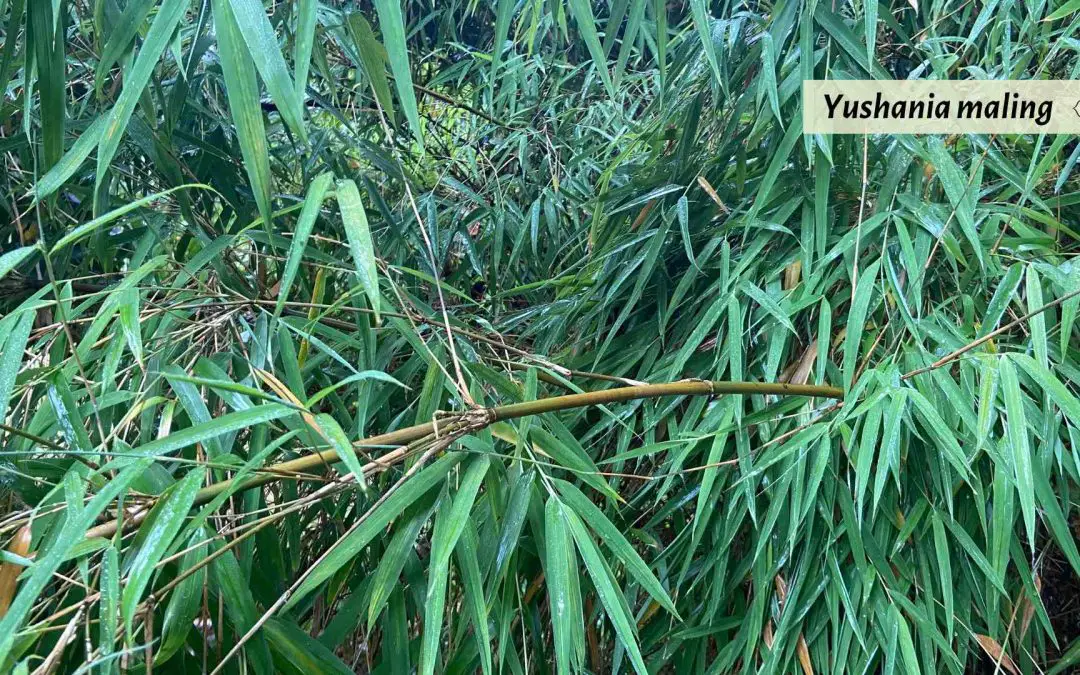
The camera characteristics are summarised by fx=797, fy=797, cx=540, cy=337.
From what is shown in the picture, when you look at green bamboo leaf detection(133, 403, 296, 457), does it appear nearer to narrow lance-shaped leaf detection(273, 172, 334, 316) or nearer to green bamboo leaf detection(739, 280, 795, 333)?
narrow lance-shaped leaf detection(273, 172, 334, 316)

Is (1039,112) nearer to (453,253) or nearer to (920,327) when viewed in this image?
(920,327)

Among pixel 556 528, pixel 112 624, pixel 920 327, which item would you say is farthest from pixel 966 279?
pixel 112 624

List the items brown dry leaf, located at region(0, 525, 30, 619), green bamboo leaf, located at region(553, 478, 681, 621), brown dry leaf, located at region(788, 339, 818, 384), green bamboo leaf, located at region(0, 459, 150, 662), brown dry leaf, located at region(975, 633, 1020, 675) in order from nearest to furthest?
green bamboo leaf, located at region(0, 459, 150, 662), brown dry leaf, located at region(0, 525, 30, 619), green bamboo leaf, located at region(553, 478, 681, 621), brown dry leaf, located at region(975, 633, 1020, 675), brown dry leaf, located at region(788, 339, 818, 384)

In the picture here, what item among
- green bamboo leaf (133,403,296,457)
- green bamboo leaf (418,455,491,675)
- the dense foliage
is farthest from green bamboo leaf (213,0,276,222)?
green bamboo leaf (418,455,491,675)

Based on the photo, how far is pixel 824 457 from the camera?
0.69 meters

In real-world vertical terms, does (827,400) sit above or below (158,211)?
below

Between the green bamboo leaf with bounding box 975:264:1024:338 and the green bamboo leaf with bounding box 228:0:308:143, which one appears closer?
the green bamboo leaf with bounding box 228:0:308:143

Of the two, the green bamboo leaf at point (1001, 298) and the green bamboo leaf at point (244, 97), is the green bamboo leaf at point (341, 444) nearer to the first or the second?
the green bamboo leaf at point (244, 97)

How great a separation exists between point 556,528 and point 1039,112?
63cm

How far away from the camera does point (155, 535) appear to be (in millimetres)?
455

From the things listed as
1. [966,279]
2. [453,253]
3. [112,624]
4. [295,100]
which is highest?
[295,100]

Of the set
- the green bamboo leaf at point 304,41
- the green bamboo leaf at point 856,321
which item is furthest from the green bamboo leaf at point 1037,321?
the green bamboo leaf at point 304,41

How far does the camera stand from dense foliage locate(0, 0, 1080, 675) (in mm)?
533

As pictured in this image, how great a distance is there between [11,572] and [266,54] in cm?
36
